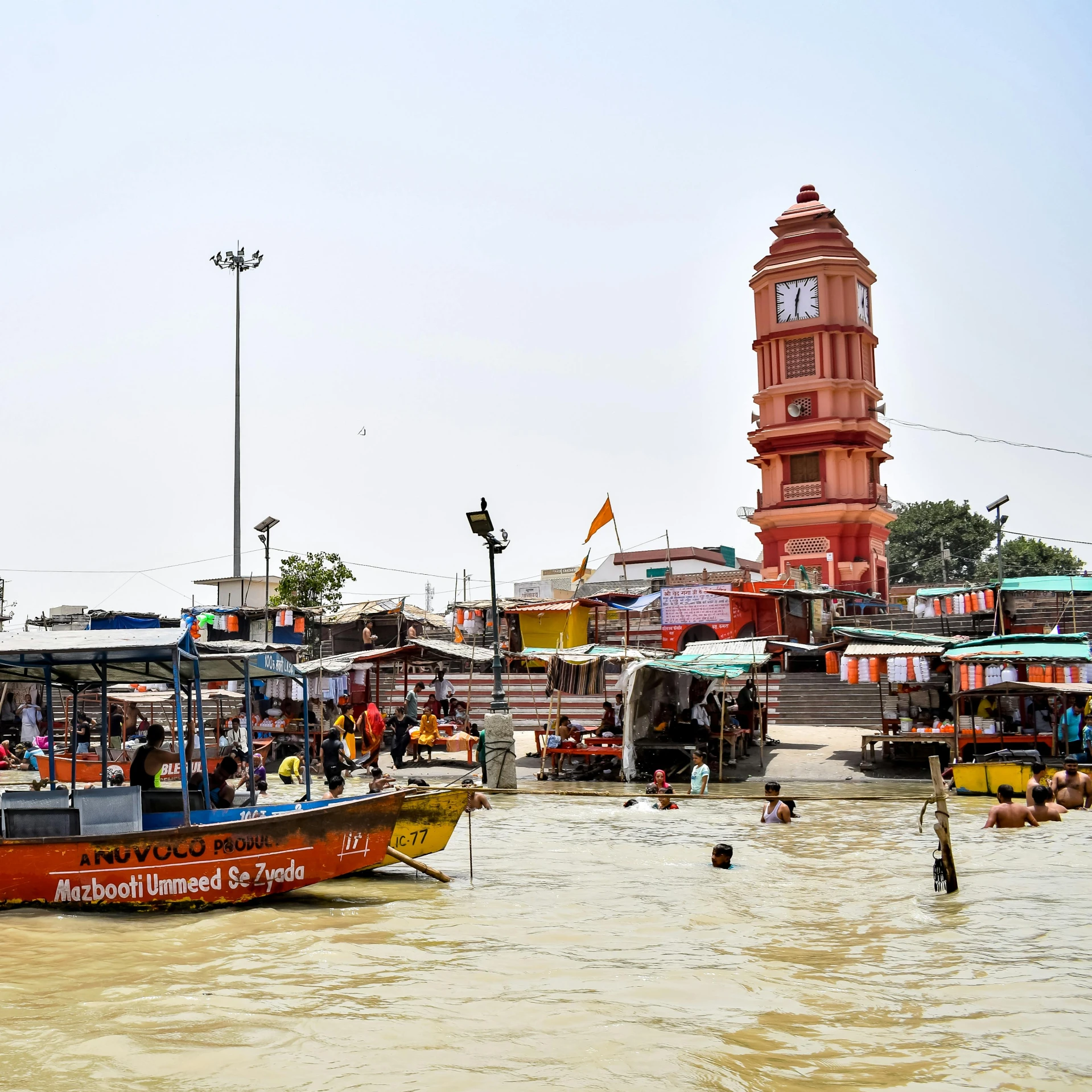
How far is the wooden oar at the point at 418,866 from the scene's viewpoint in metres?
11.9

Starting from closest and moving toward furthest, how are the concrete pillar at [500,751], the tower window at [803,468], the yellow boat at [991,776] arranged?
the yellow boat at [991,776] < the concrete pillar at [500,751] < the tower window at [803,468]

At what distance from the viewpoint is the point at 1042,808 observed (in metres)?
16.1

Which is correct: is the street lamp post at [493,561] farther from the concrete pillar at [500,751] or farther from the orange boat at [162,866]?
the orange boat at [162,866]

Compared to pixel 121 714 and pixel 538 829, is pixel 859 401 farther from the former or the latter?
pixel 538 829

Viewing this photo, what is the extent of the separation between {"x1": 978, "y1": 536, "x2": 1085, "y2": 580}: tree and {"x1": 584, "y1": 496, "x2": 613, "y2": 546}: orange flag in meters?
41.6

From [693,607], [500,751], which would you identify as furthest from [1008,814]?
[693,607]

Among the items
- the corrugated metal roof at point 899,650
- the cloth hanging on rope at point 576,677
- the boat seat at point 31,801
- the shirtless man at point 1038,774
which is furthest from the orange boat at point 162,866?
the corrugated metal roof at point 899,650

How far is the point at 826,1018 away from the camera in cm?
740

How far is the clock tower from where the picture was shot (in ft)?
153

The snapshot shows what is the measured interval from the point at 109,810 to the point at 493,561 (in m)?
10.2

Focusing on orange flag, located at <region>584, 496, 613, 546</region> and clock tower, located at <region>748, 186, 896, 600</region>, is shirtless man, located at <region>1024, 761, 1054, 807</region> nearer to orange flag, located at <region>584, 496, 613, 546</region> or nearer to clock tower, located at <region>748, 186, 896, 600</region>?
orange flag, located at <region>584, 496, 613, 546</region>

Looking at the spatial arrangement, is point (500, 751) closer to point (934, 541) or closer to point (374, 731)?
point (374, 731)

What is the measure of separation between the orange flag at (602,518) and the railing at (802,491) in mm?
19720

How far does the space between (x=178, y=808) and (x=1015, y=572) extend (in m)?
61.5
